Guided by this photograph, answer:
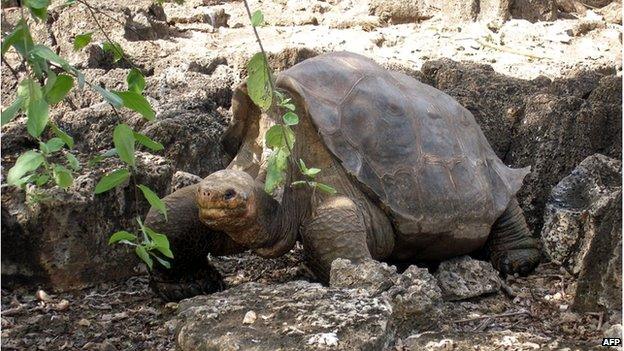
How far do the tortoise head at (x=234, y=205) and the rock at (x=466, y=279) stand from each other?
707 millimetres

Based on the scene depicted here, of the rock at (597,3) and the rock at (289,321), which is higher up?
the rock at (289,321)

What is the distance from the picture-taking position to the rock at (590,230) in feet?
9.84

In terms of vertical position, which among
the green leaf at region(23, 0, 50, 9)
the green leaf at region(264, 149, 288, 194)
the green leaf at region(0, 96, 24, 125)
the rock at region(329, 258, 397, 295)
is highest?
the green leaf at region(23, 0, 50, 9)

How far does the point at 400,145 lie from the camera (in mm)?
3654

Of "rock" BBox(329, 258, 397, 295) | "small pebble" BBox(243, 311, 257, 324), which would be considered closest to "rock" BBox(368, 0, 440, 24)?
"rock" BBox(329, 258, 397, 295)

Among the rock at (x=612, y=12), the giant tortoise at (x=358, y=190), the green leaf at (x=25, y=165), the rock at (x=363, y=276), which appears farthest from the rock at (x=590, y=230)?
the rock at (x=612, y=12)

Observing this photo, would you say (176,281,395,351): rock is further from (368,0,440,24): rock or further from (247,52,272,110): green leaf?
(368,0,440,24): rock

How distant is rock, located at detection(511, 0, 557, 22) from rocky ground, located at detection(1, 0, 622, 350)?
1.96 metres

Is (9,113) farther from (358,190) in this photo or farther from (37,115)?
(358,190)

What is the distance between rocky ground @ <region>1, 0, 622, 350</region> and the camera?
248 centimetres

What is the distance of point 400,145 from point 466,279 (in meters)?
0.58

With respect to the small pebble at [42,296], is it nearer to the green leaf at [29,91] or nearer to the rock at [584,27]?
the green leaf at [29,91]

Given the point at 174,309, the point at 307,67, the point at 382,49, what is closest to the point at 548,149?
the point at 307,67

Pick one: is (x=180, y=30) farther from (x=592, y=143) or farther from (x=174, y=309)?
(x=174, y=309)
